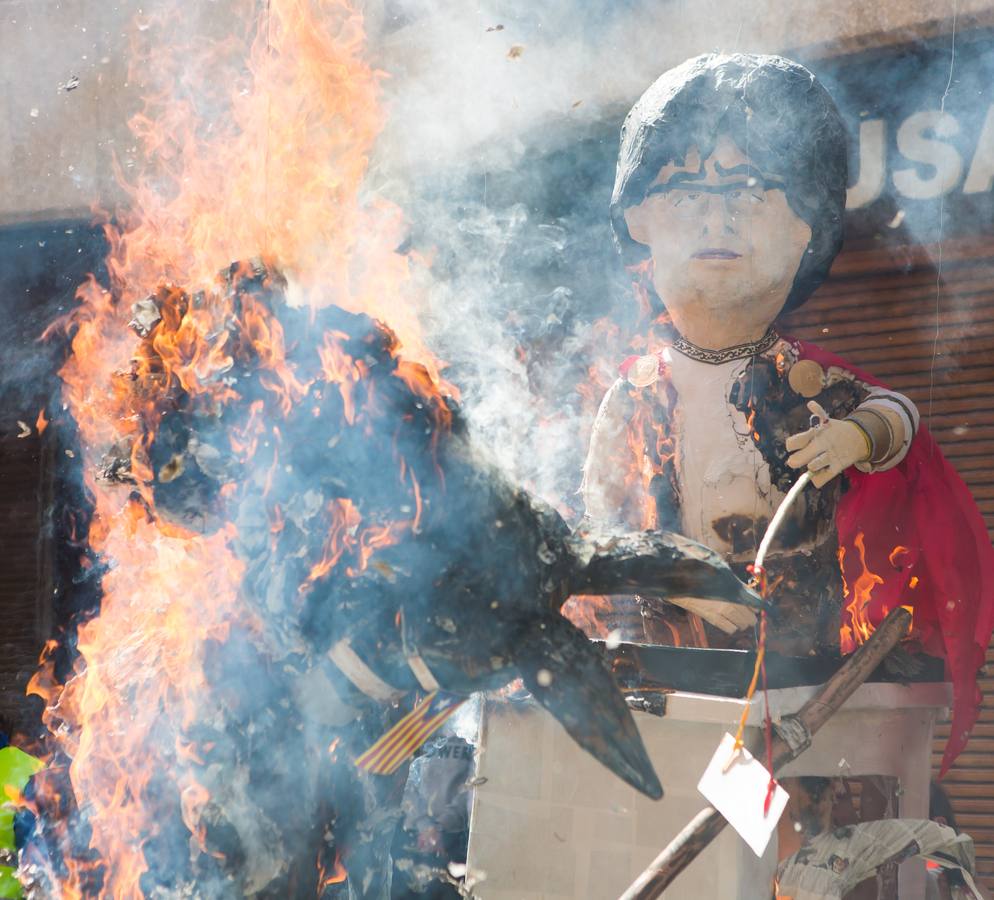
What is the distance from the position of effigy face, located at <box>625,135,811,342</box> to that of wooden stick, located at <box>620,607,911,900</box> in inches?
47.2

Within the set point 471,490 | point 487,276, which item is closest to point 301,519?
point 471,490

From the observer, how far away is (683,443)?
379 centimetres

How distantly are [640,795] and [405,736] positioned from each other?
29.1 inches

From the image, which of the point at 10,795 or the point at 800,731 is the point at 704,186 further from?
the point at 10,795

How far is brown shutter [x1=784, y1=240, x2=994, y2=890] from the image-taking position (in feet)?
15.4

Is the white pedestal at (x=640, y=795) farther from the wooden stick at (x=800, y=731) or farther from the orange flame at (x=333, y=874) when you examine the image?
the orange flame at (x=333, y=874)

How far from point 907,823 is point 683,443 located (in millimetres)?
1404

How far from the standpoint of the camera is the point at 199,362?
2619mm

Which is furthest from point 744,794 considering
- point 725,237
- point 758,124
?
point 758,124

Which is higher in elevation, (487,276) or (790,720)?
(487,276)

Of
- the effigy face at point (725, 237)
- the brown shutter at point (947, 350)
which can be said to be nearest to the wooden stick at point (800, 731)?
the effigy face at point (725, 237)

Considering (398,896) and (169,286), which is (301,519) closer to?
(169,286)

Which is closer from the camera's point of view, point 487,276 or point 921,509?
point 921,509

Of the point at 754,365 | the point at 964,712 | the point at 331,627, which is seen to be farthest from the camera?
the point at 754,365
